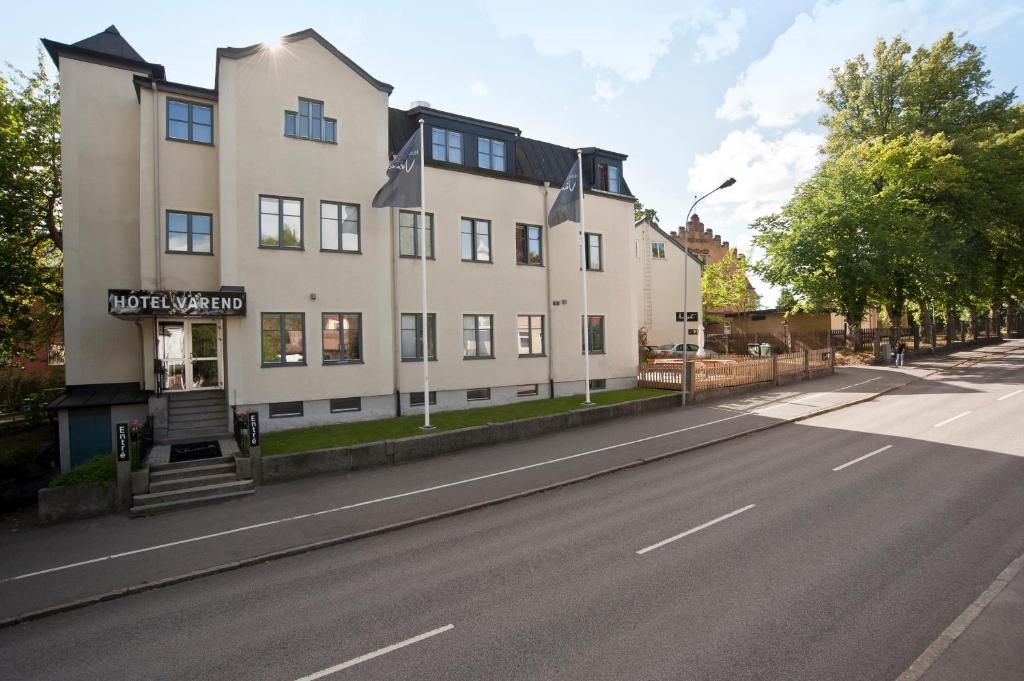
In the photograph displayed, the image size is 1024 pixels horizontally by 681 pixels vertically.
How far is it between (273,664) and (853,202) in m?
37.7

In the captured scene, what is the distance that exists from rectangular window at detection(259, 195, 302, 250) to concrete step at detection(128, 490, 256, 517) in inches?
333

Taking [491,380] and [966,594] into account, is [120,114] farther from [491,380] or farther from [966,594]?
[966,594]

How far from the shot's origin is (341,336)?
18469 millimetres

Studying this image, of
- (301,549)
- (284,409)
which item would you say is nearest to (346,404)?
(284,409)

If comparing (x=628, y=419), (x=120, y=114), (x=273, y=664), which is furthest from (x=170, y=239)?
(x=628, y=419)

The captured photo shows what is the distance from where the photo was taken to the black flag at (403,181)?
17.1m

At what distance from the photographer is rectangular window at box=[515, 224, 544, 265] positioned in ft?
74.7

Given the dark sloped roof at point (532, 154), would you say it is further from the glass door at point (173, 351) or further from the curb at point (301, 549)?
the curb at point (301, 549)

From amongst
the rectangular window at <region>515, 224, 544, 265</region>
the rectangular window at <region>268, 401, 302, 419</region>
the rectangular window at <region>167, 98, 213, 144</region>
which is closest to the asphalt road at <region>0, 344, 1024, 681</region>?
the rectangular window at <region>268, 401, 302, 419</region>

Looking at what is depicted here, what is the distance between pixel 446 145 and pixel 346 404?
439 inches

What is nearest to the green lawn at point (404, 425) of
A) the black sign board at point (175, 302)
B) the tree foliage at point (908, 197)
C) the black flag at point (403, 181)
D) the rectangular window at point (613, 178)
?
the black sign board at point (175, 302)

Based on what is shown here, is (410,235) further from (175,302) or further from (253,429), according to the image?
(253,429)

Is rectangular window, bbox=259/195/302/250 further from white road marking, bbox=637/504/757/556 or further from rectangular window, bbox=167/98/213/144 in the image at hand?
white road marking, bbox=637/504/757/556

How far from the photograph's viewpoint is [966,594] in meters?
6.58
